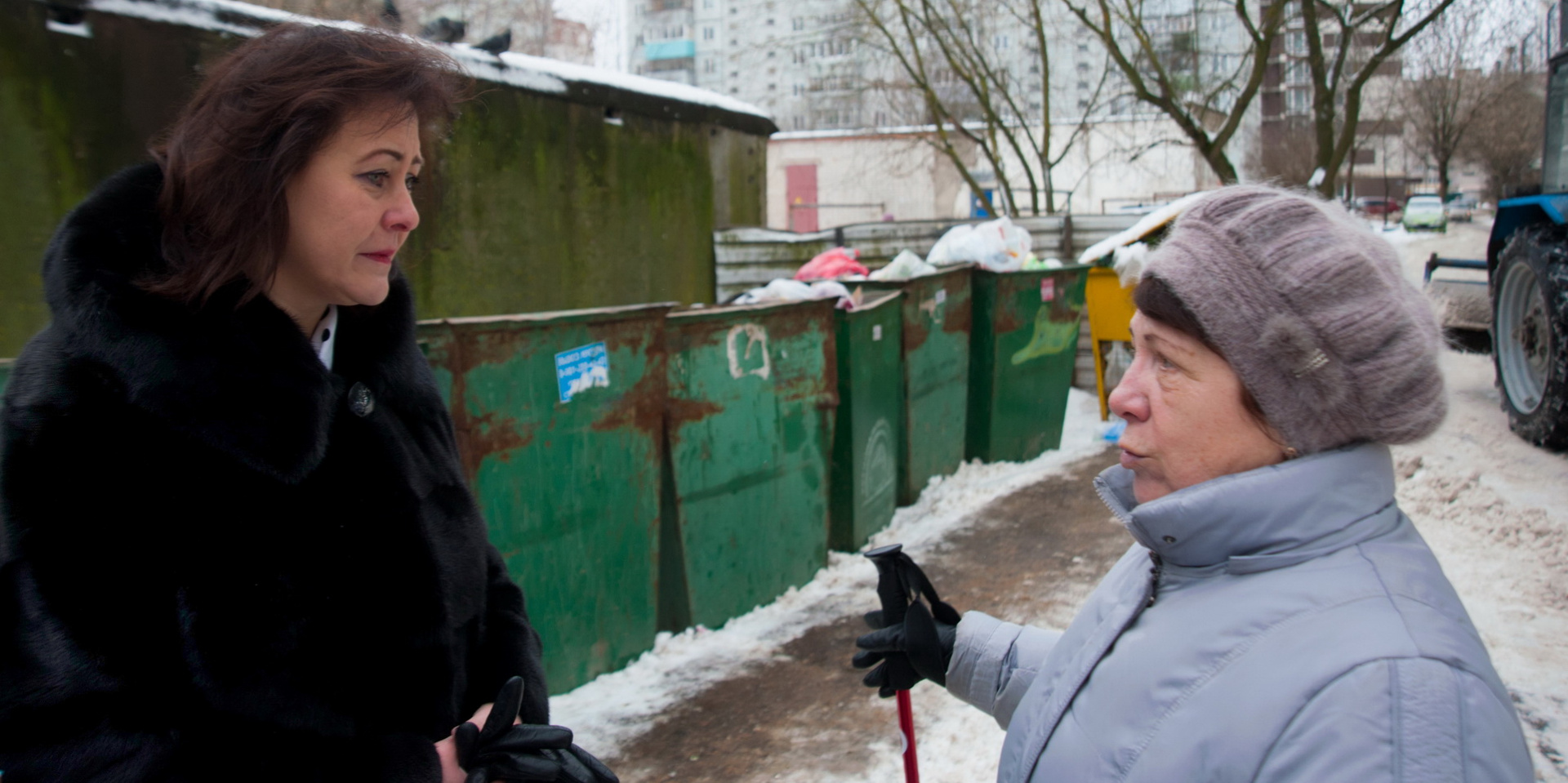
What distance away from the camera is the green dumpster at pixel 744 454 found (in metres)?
4.20

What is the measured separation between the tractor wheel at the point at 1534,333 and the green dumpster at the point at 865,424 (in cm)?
395

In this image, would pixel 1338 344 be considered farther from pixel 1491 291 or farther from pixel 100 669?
pixel 1491 291

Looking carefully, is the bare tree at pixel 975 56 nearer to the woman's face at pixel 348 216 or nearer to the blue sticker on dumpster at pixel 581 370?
the blue sticker on dumpster at pixel 581 370

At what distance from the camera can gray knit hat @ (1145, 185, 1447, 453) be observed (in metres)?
1.19

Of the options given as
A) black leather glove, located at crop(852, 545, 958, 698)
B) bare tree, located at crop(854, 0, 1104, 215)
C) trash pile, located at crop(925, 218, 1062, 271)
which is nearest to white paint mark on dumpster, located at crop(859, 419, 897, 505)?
trash pile, located at crop(925, 218, 1062, 271)

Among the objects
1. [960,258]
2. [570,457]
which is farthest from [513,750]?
[960,258]

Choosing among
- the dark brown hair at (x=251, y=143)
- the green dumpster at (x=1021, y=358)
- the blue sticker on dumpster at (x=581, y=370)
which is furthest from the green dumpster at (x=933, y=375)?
the dark brown hair at (x=251, y=143)

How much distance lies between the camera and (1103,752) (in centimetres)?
122

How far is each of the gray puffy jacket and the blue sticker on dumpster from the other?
2.51 metres

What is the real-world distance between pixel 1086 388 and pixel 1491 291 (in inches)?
138

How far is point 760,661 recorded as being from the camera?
13.6 ft

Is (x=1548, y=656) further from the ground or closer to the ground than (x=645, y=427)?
closer to the ground

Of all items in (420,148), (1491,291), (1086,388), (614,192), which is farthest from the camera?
(1086,388)

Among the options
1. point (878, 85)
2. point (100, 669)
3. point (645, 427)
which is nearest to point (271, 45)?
point (100, 669)
